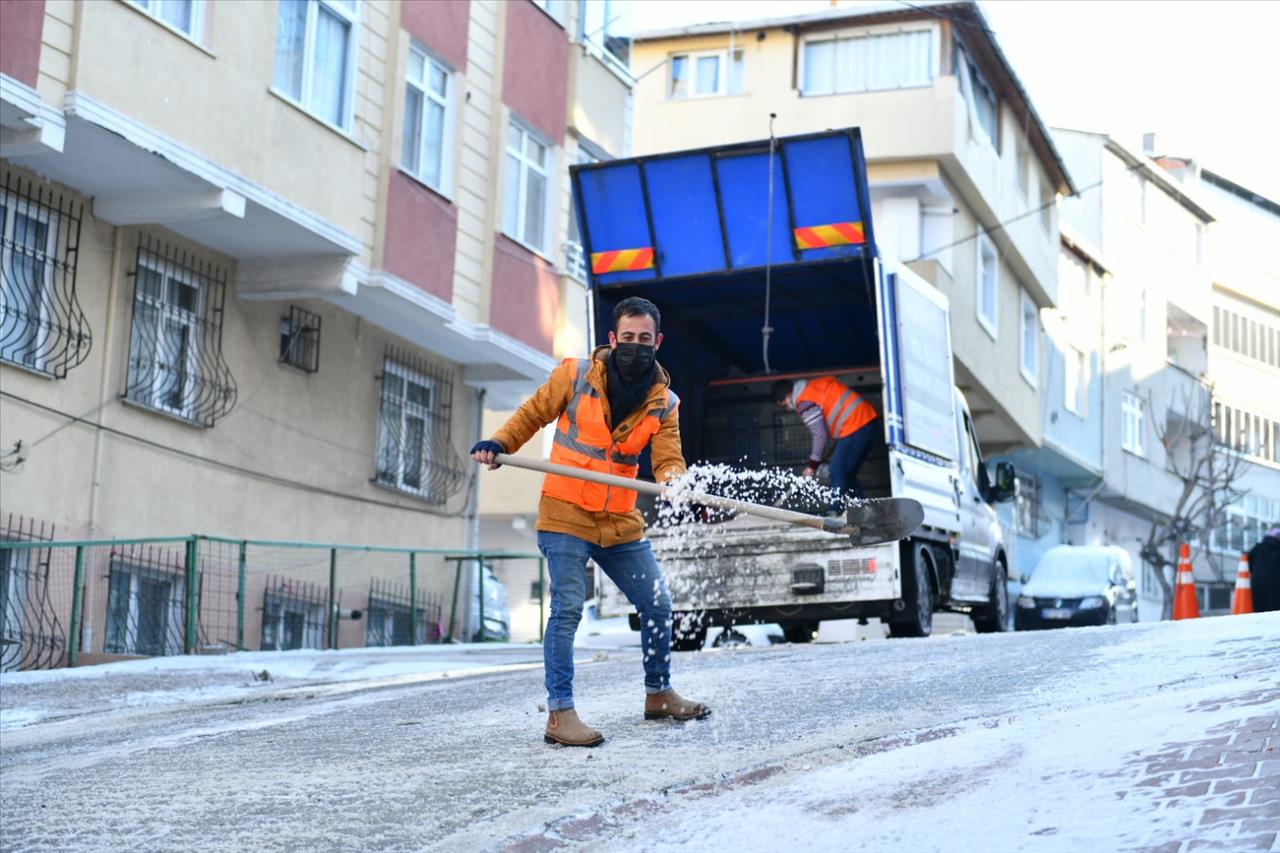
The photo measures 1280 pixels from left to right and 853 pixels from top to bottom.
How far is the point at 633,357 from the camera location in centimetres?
745

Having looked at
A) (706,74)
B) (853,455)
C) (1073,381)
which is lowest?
(853,455)

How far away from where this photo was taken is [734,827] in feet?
19.0

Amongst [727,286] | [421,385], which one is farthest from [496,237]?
[727,286]

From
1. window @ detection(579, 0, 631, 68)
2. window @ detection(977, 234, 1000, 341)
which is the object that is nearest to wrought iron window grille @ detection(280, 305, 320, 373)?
window @ detection(579, 0, 631, 68)

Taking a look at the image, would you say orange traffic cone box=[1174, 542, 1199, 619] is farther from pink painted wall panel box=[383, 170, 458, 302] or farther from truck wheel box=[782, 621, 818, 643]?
pink painted wall panel box=[383, 170, 458, 302]

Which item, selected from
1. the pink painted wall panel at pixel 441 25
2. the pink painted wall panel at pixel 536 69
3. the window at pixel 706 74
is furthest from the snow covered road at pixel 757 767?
the window at pixel 706 74

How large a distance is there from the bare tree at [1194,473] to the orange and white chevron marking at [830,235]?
3439cm

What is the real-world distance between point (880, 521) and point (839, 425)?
6100 mm

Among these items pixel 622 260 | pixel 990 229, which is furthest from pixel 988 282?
pixel 622 260

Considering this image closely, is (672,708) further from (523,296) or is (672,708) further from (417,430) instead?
(417,430)

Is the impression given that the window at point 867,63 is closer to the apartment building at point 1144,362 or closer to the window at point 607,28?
the window at point 607,28

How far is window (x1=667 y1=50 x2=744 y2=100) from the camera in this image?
34.1m

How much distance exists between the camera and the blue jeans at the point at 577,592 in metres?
7.52

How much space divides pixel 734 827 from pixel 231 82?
38.6ft
